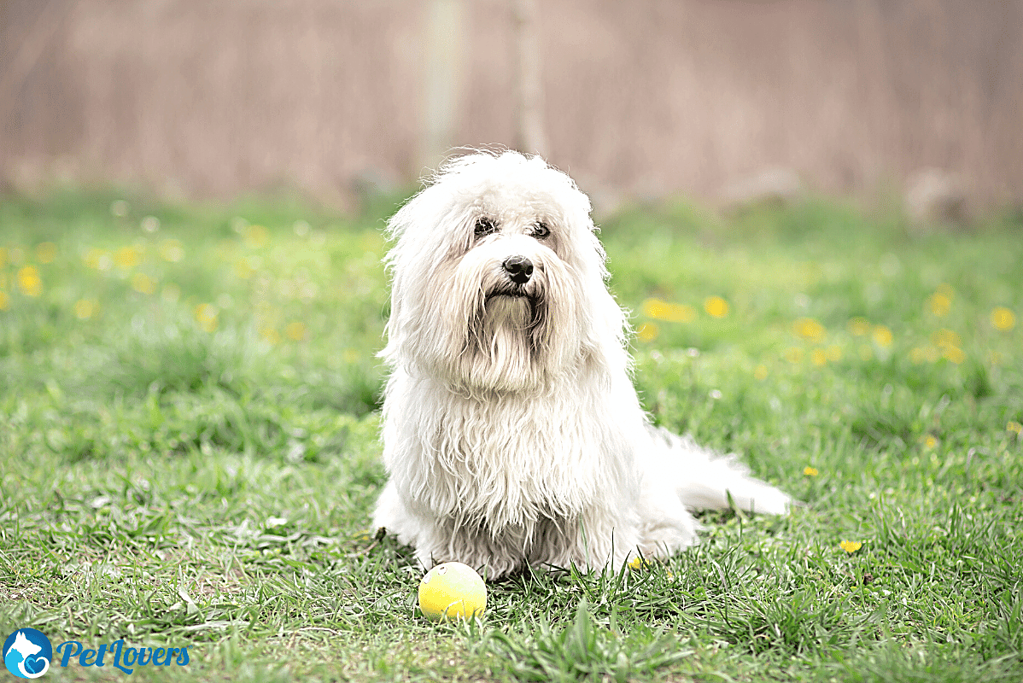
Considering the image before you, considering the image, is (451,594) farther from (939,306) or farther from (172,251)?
(939,306)

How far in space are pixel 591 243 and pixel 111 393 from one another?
295cm

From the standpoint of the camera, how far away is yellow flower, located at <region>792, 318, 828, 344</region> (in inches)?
214

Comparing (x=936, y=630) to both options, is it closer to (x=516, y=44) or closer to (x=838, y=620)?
(x=838, y=620)

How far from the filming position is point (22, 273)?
5.91 m

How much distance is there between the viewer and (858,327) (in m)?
5.77

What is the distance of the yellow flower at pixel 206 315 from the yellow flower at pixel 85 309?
0.61 meters

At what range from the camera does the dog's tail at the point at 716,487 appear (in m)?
3.44

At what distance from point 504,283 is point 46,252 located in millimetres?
5336

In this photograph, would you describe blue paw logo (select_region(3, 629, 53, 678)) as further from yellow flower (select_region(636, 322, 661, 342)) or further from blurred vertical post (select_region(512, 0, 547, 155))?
blurred vertical post (select_region(512, 0, 547, 155))

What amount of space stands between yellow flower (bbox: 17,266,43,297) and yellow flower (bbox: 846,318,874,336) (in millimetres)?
5383

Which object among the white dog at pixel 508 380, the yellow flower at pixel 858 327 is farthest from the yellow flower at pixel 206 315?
the yellow flower at pixel 858 327

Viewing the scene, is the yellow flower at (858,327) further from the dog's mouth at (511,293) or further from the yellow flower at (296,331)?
the dog's mouth at (511,293)

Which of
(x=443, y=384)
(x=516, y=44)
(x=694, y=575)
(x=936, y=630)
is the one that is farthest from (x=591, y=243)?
(x=516, y=44)

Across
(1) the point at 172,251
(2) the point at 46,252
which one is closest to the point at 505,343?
(1) the point at 172,251
